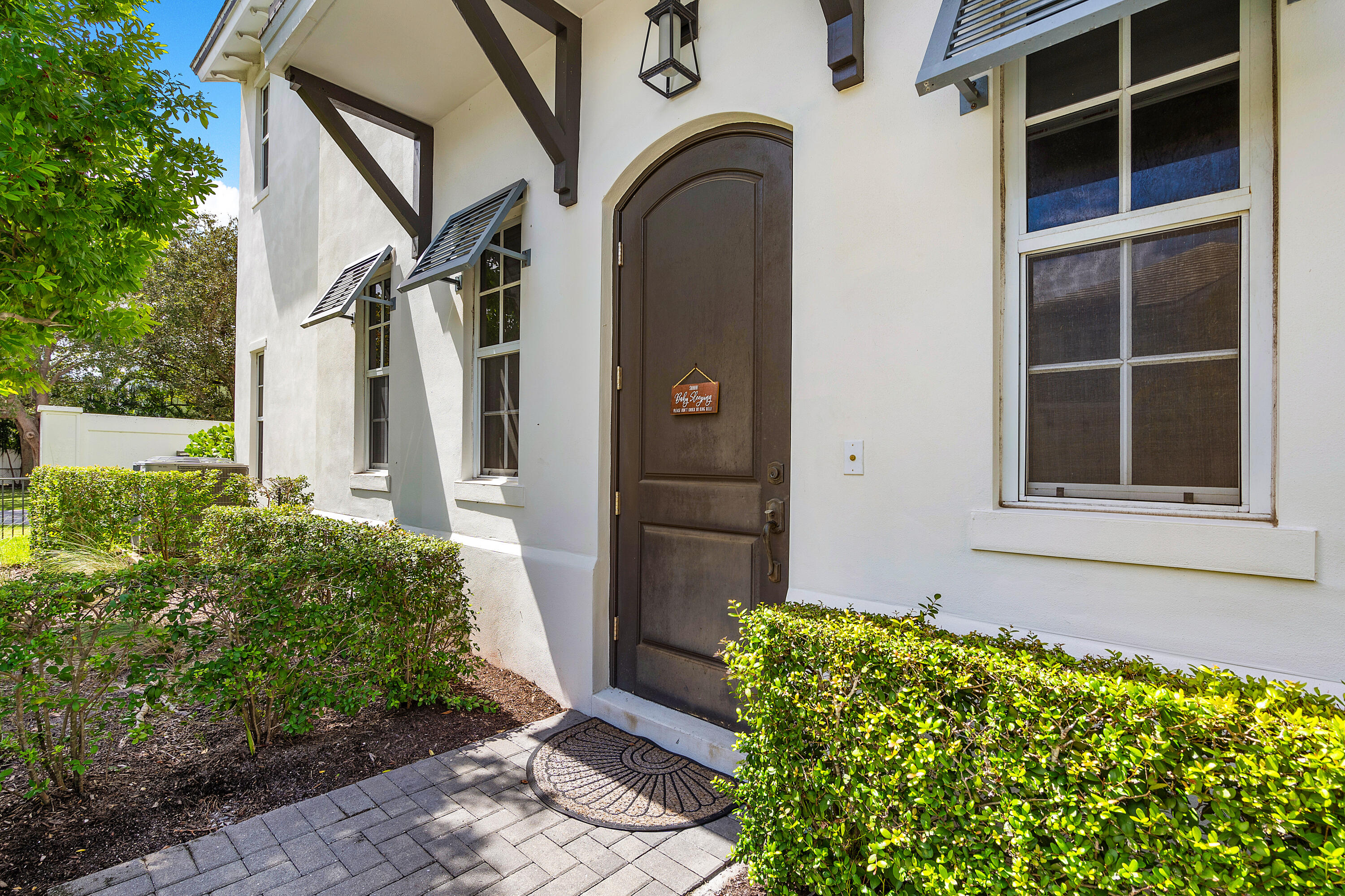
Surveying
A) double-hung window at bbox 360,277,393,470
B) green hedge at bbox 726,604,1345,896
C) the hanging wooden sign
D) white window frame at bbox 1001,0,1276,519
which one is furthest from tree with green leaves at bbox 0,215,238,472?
white window frame at bbox 1001,0,1276,519

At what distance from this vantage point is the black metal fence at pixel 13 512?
1020 cm

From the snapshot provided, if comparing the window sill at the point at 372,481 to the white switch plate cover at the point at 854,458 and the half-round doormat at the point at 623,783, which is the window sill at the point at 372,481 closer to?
the half-round doormat at the point at 623,783

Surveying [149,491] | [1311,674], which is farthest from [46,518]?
[1311,674]

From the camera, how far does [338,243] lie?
704 cm

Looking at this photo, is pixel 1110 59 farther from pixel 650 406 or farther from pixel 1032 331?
pixel 650 406

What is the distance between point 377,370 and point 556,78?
3482 mm

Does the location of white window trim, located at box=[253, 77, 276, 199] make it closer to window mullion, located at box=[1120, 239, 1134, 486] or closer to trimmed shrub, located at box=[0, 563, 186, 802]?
trimmed shrub, located at box=[0, 563, 186, 802]

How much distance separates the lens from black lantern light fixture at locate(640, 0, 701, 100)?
337 centimetres

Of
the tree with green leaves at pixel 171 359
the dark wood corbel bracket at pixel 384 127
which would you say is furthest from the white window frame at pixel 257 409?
the tree with green leaves at pixel 171 359

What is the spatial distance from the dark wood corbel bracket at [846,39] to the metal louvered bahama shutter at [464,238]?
7.77 feet

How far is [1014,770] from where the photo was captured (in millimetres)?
1685

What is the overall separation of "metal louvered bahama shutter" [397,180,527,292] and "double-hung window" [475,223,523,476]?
0.68 ft

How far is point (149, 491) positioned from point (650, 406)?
7.11 metres

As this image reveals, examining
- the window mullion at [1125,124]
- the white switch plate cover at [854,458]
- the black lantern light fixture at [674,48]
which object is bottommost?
the white switch plate cover at [854,458]
